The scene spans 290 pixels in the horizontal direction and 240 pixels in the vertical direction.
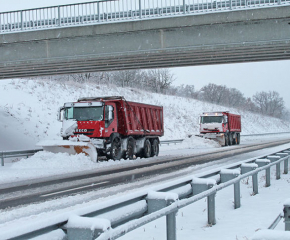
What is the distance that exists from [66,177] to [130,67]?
1007 centimetres

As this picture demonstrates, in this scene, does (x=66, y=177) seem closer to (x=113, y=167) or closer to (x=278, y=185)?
(x=113, y=167)

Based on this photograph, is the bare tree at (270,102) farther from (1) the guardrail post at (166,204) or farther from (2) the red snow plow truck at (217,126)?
(1) the guardrail post at (166,204)

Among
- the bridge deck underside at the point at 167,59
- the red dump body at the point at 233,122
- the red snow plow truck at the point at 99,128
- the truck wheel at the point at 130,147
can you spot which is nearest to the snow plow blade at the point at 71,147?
the red snow plow truck at the point at 99,128

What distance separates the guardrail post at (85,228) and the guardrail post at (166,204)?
149 cm

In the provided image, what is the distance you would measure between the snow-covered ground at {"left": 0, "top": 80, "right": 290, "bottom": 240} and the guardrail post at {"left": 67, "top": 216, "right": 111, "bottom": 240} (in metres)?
0.15

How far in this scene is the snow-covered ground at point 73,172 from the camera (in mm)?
6359

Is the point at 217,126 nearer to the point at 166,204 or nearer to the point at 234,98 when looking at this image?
the point at 166,204

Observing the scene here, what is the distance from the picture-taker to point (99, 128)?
1834cm

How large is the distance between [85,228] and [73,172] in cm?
1194

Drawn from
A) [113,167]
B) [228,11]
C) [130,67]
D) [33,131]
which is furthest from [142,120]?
[33,131]

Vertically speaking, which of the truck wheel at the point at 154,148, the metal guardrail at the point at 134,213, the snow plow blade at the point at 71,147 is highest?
the metal guardrail at the point at 134,213

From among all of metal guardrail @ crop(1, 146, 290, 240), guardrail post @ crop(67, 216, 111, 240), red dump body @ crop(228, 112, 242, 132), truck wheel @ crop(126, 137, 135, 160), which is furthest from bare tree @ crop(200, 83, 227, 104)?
guardrail post @ crop(67, 216, 111, 240)

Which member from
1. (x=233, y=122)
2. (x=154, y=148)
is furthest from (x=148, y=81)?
(x=154, y=148)

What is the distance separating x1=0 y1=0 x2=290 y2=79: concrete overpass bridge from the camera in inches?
671
